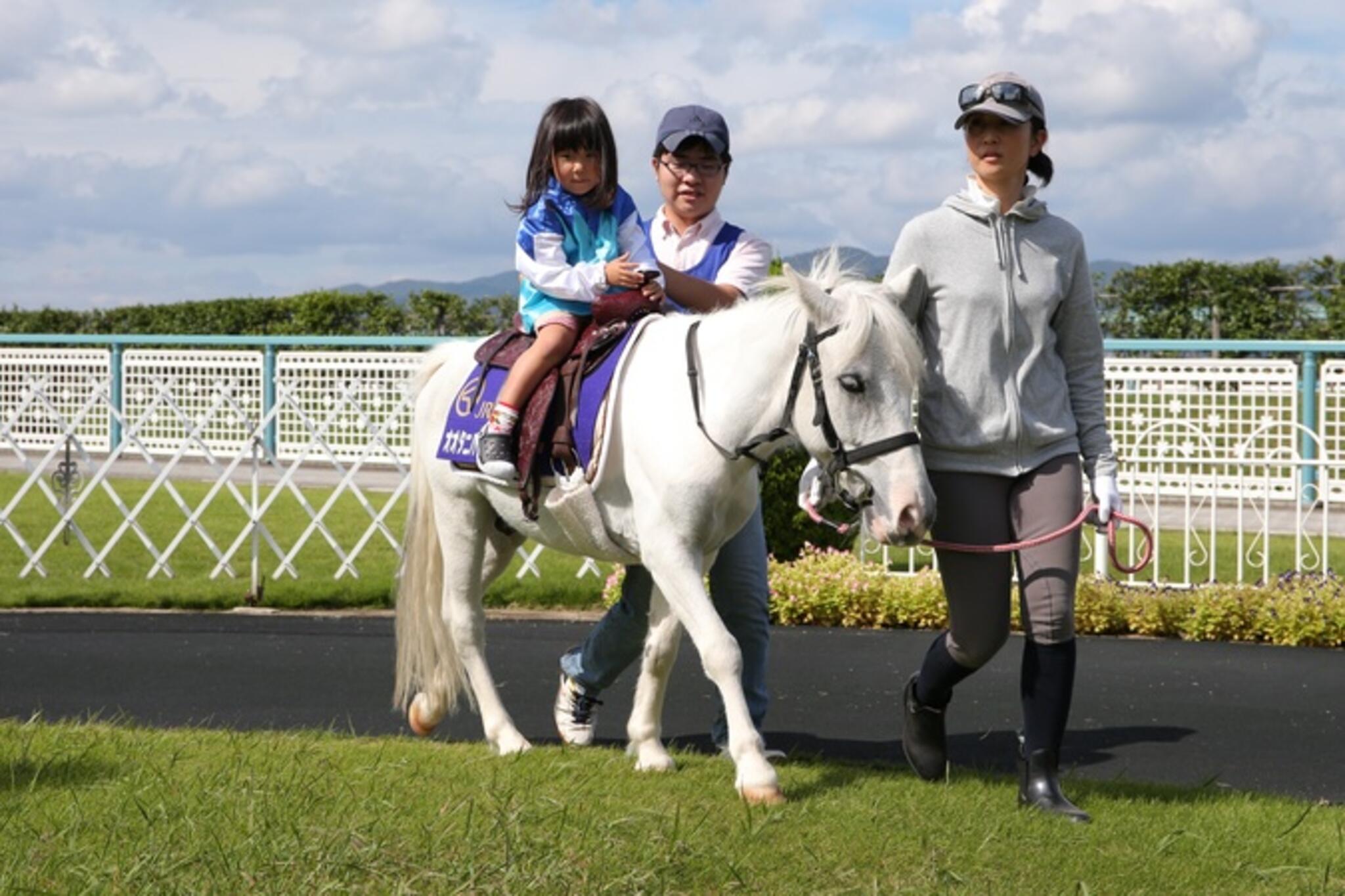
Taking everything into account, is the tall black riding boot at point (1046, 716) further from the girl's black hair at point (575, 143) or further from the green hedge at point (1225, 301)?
the green hedge at point (1225, 301)

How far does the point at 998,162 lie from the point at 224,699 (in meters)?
4.39

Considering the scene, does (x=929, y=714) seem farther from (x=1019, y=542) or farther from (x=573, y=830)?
(x=573, y=830)

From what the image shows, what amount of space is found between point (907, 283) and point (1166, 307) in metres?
16.4

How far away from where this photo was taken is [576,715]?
6.92 meters

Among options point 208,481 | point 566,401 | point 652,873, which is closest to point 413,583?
point 566,401

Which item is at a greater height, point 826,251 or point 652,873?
point 826,251

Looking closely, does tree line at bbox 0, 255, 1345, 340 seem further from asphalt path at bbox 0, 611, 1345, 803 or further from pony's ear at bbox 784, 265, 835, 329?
pony's ear at bbox 784, 265, 835, 329

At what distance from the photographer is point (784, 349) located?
542 centimetres

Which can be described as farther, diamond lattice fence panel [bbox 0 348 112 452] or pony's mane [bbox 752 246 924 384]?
diamond lattice fence panel [bbox 0 348 112 452]

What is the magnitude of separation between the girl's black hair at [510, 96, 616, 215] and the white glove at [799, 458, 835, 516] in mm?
1279

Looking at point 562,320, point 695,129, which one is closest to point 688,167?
point 695,129

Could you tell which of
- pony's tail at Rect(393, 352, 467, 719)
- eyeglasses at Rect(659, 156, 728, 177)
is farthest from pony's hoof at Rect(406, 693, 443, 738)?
eyeglasses at Rect(659, 156, 728, 177)

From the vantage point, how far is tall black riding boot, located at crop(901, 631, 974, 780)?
5.86 m

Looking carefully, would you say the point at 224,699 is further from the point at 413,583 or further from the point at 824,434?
the point at 824,434
